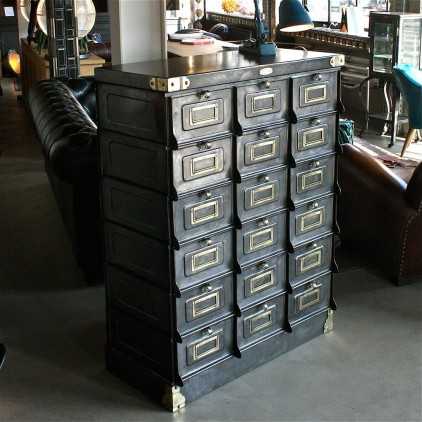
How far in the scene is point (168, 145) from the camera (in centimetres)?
A: 263

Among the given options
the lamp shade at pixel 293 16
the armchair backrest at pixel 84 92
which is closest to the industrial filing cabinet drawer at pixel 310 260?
the lamp shade at pixel 293 16

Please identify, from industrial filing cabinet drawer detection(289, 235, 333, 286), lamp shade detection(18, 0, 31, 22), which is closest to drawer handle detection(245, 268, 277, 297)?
industrial filing cabinet drawer detection(289, 235, 333, 286)

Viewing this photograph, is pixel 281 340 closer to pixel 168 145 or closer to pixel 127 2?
pixel 168 145

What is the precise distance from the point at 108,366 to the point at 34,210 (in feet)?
8.52

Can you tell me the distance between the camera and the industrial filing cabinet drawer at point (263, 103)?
111 inches

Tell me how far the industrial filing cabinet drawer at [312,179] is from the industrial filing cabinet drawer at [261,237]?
0.38 feet

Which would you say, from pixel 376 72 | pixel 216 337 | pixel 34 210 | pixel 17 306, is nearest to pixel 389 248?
pixel 216 337

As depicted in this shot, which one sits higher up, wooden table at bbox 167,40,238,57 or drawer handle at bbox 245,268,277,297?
wooden table at bbox 167,40,238,57

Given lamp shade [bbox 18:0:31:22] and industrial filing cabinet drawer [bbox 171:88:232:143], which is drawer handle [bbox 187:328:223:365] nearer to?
industrial filing cabinet drawer [bbox 171:88:232:143]

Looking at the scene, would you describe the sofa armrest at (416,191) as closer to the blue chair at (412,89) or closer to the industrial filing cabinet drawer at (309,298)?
the industrial filing cabinet drawer at (309,298)

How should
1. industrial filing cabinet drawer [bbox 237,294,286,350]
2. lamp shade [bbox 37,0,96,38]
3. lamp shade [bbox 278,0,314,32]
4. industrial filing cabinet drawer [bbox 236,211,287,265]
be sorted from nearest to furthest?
industrial filing cabinet drawer [bbox 236,211,287,265] < industrial filing cabinet drawer [bbox 237,294,286,350] < lamp shade [bbox 278,0,314,32] < lamp shade [bbox 37,0,96,38]

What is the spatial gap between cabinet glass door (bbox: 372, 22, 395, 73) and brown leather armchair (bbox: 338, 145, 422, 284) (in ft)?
11.1

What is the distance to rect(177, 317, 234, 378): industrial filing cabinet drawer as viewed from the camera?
293 centimetres

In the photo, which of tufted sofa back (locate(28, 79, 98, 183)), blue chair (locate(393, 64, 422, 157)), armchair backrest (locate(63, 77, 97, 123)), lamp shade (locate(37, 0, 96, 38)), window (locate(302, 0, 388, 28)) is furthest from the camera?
window (locate(302, 0, 388, 28))
